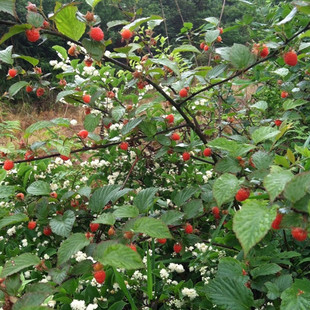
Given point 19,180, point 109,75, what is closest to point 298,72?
→ point 109,75

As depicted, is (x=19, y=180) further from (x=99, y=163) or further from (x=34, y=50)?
(x=34, y=50)

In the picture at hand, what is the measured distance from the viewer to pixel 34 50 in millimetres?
6820

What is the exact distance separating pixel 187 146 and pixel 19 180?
771mm

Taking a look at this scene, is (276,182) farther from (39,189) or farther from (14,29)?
(39,189)

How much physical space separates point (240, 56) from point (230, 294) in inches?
25.4

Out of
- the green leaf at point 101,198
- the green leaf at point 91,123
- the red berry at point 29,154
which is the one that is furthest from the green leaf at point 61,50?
the green leaf at point 101,198

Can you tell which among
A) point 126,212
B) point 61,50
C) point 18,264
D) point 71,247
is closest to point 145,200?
point 126,212

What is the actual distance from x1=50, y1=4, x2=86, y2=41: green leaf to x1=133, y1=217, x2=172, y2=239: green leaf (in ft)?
1.70

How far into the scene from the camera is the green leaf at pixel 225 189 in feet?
2.33

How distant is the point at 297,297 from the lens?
71cm

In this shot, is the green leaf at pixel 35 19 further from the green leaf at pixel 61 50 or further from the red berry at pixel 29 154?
the green leaf at pixel 61 50

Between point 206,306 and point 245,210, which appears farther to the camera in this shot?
point 206,306

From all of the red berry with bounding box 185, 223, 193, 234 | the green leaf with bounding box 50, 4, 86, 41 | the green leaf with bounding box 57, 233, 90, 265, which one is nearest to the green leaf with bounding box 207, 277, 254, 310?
the red berry with bounding box 185, 223, 193, 234

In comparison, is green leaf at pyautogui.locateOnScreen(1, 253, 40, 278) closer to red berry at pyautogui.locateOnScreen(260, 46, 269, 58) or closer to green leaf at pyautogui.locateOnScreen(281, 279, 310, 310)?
green leaf at pyautogui.locateOnScreen(281, 279, 310, 310)
